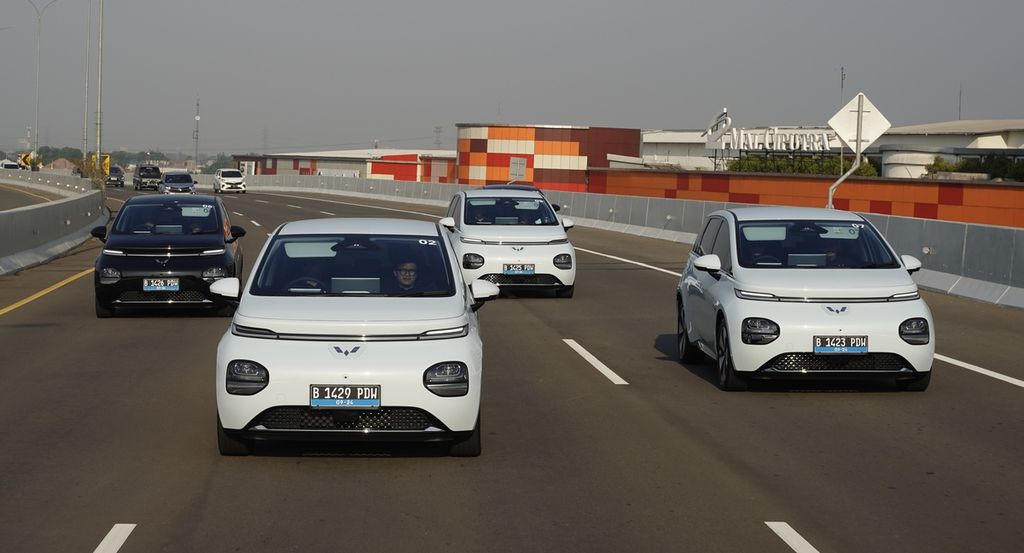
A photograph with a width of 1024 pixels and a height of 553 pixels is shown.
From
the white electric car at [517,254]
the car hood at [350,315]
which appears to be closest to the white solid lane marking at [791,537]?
the car hood at [350,315]

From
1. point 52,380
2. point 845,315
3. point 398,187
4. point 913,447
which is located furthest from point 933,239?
point 398,187

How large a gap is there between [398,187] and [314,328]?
62411mm

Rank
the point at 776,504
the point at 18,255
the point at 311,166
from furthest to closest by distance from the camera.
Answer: the point at 311,166 < the point at 18,255 < the point at 776,504

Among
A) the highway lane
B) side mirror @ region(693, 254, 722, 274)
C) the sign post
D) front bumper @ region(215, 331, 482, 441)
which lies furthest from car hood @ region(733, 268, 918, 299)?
the sign post

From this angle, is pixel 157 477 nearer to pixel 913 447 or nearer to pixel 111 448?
pixel 111 448

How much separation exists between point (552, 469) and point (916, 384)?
4.45 metres

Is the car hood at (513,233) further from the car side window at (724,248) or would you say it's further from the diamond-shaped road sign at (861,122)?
the diamond-shaped road sign at (861,122)

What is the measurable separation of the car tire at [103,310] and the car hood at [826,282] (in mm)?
8388

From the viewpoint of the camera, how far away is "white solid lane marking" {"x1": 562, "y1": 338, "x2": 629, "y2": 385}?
11945 mm

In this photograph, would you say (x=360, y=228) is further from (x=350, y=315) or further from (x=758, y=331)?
(x=758, y=331)

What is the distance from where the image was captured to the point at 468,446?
830 centimetres

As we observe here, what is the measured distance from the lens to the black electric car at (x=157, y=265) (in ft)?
52.9

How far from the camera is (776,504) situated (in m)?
7.25

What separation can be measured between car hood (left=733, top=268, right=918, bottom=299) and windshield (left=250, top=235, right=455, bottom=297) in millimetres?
3238
